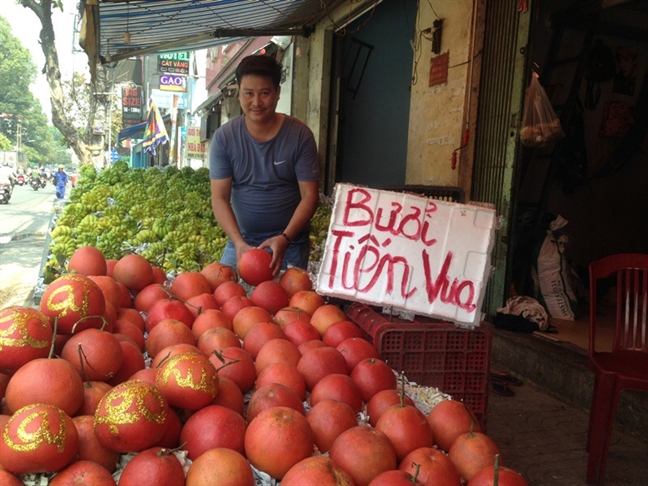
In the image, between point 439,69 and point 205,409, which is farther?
point 439,69

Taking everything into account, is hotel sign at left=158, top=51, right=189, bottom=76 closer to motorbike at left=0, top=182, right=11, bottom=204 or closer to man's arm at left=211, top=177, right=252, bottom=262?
motorbike at left=0, top=182, right=11, bottom=204

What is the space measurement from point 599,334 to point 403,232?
12.0 ft

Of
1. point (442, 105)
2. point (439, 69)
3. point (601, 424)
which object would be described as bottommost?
point (601, 424)

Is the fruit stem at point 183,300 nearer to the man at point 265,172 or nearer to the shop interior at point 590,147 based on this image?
the man at point 265,172

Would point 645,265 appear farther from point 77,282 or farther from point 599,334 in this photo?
point 77,282

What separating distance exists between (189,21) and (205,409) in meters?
7.74

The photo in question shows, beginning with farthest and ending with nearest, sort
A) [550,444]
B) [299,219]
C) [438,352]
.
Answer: [550,444]
[299,219]
[438,352]

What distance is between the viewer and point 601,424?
3096 mm

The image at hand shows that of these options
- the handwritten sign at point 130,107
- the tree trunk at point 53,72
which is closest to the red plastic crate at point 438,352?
the tree trunk at point 53,72

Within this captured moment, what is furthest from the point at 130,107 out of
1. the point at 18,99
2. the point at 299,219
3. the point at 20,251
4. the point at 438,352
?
the point at 18,99

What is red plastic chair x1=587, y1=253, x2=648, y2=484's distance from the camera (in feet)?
9.93

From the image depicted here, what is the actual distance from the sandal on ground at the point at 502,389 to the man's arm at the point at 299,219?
2.29 m

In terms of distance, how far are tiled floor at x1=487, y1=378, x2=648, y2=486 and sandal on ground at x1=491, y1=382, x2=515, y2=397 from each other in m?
0.05

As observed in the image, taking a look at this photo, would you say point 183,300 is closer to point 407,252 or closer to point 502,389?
point 407,252
